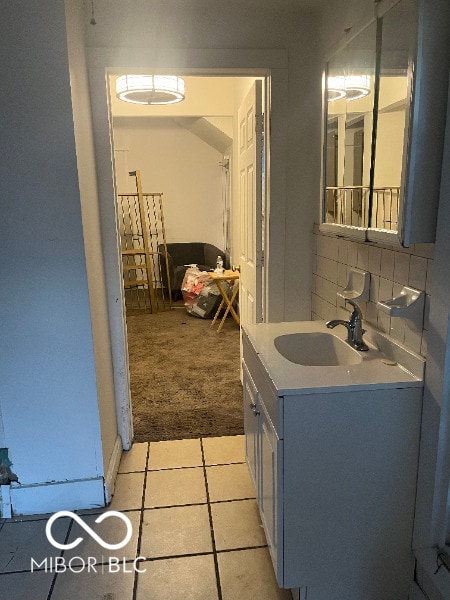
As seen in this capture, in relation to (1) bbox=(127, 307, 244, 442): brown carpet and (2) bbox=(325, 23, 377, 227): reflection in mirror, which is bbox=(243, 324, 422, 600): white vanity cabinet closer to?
(2) bbox=(325, 23, 377, 227): reflection in mirror

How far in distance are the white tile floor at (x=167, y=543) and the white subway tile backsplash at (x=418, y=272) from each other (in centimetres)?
122

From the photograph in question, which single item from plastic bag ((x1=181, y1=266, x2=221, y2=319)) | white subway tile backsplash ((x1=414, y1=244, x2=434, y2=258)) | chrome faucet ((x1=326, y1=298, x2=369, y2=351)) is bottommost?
plastic bag ((x1=181, y1=266, x2=221, y2=319))

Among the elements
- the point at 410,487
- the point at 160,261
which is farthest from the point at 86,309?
the point at 160,261

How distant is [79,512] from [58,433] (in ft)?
1.31

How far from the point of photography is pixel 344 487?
4.70 feet

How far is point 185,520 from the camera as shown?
1987mm

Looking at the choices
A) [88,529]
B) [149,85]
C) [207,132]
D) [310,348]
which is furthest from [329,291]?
[207,132]

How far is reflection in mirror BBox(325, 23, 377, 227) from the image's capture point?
165 centimetres

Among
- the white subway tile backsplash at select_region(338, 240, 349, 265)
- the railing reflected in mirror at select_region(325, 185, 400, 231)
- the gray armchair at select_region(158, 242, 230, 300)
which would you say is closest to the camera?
the railing reflected in mirror at select_region(325, 185, 400, 231)

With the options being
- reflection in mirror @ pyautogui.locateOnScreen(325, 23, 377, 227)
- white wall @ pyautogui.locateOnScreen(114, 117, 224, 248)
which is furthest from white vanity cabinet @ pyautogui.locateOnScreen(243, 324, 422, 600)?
white wall @ pyautogui.locateOnScreen(114, 117, 224, 248)

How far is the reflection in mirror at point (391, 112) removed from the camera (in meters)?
1.33

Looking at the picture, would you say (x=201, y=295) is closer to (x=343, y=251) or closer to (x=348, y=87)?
(x=343, y=251)

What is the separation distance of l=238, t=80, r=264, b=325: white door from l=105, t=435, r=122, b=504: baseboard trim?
A: 1.14 metres

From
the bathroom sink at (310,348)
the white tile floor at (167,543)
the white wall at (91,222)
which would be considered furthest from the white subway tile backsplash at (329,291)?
the white wall at (91,222)
